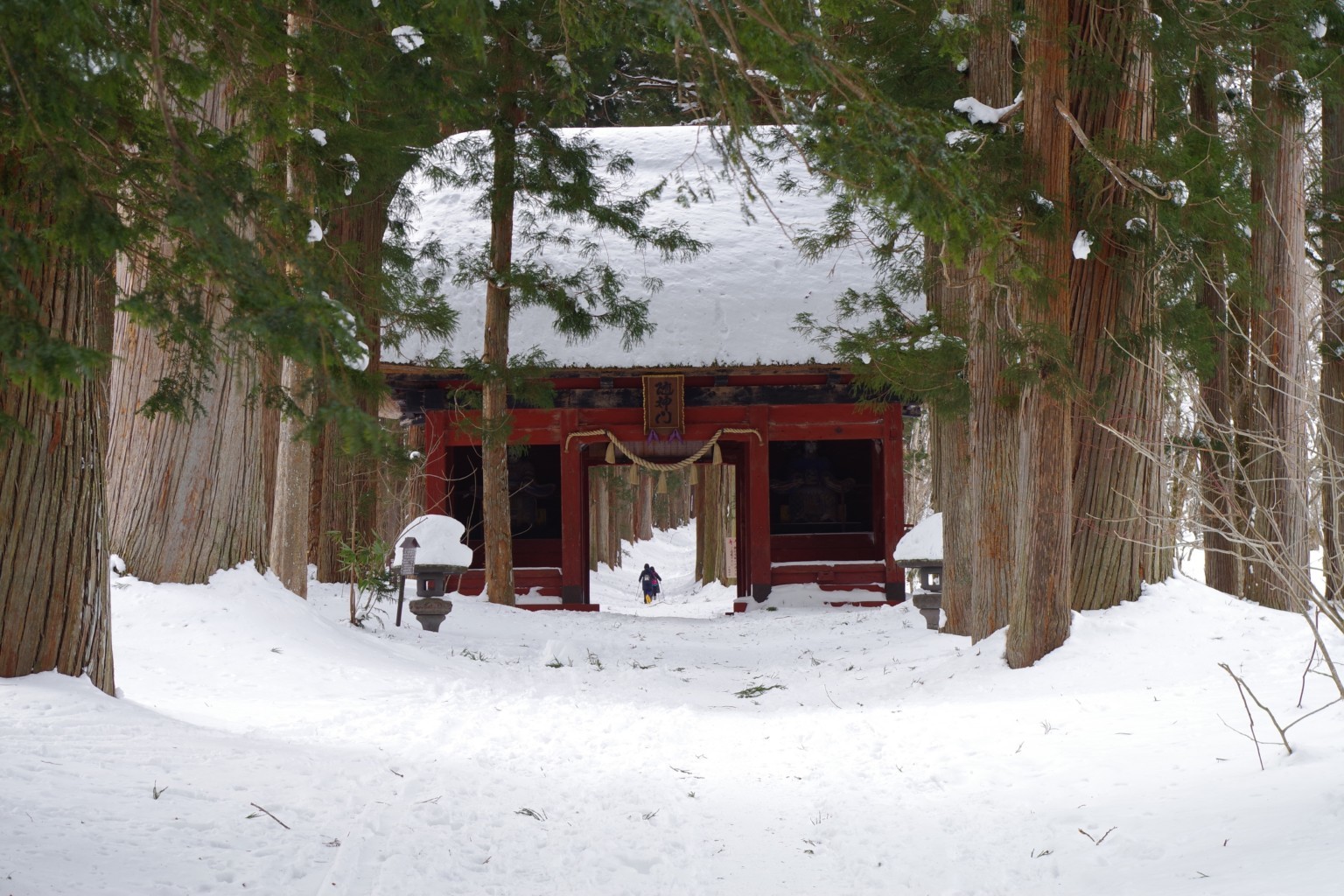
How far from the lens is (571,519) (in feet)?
49.4

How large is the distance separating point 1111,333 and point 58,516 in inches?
225

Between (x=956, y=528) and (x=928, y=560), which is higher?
(x=956, y=528)

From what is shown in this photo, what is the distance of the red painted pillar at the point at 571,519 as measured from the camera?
14.9m

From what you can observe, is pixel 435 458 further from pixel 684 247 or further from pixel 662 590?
pixel 662 590

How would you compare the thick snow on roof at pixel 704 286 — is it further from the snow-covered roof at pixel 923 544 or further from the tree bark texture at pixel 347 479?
the snow-covered roof at pixel 923 544

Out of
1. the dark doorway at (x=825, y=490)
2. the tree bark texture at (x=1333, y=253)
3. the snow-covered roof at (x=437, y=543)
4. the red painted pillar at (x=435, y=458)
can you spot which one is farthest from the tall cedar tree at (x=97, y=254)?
the dark doorway at (x=825, y=490)

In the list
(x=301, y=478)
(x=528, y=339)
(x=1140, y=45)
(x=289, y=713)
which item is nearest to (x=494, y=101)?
(x=528, y=339)

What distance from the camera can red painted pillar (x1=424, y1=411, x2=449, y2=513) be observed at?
14.7m

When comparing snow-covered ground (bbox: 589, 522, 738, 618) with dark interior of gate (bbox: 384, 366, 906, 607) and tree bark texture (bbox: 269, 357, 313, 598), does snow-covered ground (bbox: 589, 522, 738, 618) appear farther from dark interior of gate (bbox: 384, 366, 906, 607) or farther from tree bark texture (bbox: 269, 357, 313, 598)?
tree bark texture (bbox: 269, 357, 313, 598)

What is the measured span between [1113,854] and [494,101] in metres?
10.9

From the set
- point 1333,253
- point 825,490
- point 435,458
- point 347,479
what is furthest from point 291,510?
point 1333,253

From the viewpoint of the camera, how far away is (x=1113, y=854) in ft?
11.4

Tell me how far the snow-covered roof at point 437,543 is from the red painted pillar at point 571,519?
14.5 ft

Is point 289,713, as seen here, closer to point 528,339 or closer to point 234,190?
point 234,190
